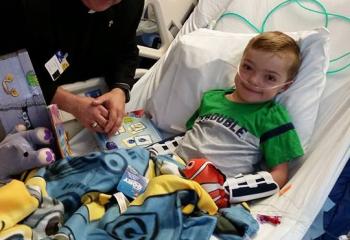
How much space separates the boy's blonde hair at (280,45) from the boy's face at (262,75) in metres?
0.01

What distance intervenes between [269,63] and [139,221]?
69 cm

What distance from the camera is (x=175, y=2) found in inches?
94.0

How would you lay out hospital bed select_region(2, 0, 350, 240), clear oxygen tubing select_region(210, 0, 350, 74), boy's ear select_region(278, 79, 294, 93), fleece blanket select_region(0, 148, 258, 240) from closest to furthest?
fleece blanket select_region(0, 148, 258, 240), hospital bed select_region(2, 0, 350, 240), boy's ear select_region(278, 79, 294, 93), clear oxygen tubing select_region(210, 0, 350, 74)

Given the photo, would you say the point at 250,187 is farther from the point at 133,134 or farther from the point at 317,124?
the point at 133,134

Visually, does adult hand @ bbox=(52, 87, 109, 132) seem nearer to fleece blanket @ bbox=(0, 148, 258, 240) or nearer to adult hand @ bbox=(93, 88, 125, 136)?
adult hand @ bbox=(93, 88, 125, 136)

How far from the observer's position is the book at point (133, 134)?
1.60 meters

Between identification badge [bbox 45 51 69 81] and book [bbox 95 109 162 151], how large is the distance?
25cm

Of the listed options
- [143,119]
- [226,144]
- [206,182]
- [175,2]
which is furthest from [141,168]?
[175,2]

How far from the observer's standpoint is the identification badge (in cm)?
151

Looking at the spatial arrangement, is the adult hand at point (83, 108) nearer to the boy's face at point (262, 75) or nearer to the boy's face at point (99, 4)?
the boy's face at point (99, 4)

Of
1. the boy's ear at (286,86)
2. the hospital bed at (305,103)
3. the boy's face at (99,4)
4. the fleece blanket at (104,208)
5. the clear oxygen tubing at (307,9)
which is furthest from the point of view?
the clear oxygen tubing at (307,9)

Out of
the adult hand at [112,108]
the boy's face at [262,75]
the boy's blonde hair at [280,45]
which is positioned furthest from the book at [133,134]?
the boy's blonde hair at [280,45]

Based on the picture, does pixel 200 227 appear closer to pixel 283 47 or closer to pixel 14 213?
pixel 14 213

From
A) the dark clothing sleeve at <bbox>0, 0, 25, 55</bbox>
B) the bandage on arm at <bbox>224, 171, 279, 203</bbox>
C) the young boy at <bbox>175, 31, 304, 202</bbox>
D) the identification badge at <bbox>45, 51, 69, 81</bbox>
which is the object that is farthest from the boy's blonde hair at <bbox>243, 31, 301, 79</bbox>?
the dark clothing sleeve at <bbox>0, 0, 25, 55</bbox>
